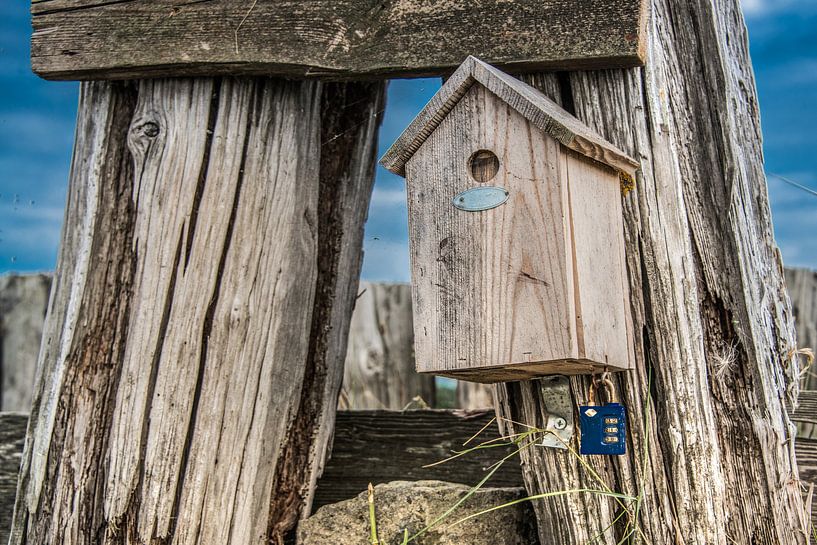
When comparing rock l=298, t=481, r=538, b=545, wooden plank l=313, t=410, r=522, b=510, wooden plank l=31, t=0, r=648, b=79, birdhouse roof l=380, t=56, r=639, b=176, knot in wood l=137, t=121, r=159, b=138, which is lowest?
rock l=298, t=481, r=538, b=545

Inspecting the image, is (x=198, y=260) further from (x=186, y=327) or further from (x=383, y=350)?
(x=383, y=350)

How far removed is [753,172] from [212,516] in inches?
80.0

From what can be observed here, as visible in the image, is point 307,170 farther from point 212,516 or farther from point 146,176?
point 212,516

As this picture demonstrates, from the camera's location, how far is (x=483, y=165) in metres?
2.41

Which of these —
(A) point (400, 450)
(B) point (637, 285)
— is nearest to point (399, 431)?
A: (A) point (400, 450)

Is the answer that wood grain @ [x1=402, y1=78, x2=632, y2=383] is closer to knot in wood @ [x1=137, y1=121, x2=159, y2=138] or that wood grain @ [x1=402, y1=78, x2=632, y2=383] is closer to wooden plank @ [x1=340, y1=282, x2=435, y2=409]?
knot in wood @ [x1=137, y1=121, x2=159, y2=138]

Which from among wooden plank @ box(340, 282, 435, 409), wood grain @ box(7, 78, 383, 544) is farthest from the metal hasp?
wooden plank @ box(340, 282, 435, 409)

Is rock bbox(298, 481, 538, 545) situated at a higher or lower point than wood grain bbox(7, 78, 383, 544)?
lower

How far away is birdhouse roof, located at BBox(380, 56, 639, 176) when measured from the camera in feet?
7.50

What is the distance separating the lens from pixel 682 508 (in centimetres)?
247

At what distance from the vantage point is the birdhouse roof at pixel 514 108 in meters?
2.29

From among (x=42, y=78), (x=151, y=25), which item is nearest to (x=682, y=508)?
(x=151, y=25)

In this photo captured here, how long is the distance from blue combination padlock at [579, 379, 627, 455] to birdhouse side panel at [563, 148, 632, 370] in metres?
0.13

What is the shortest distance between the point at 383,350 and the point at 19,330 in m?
2.55
